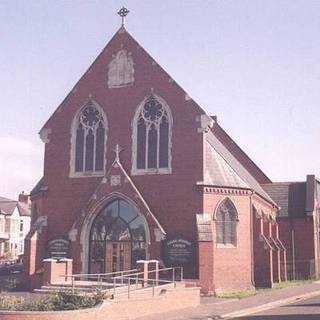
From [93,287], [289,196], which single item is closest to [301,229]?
[289,196]

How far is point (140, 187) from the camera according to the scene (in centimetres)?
2750

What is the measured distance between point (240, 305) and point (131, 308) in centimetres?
562

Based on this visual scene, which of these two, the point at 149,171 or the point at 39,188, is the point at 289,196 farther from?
the point at 39,188

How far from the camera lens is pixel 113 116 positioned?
28.8m

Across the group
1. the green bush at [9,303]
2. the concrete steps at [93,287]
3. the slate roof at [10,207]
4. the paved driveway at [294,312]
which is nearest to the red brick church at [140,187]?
the concrete steps at [93,287]

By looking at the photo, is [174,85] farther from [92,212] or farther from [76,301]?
[76,301]

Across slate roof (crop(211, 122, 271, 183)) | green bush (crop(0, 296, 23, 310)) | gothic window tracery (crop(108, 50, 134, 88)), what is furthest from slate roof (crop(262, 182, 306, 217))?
green bush (crop(0, 296, 23, 310))

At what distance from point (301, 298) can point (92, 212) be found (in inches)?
475

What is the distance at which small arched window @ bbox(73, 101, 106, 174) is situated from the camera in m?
29.0

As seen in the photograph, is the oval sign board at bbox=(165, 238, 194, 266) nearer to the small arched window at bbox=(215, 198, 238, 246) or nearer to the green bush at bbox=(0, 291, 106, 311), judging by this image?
the small arched window at bbox=(215, 198, 238, 246)

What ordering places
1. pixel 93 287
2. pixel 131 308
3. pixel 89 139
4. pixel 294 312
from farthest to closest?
pixel 89 139, pixel 93 287, pixel 294 312, pixel 131 308

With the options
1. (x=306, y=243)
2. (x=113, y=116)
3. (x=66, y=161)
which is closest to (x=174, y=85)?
(x=113, y=116)

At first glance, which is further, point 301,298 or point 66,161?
point 66,161

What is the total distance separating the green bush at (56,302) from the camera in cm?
1669
